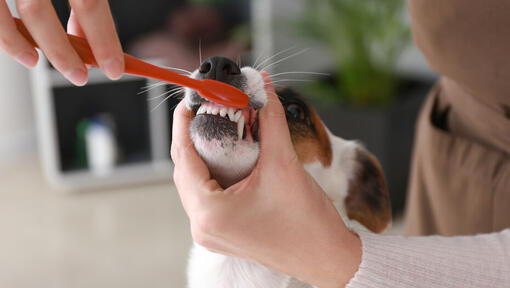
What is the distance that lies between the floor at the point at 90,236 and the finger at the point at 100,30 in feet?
6.03

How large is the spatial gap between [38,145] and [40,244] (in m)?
1.20

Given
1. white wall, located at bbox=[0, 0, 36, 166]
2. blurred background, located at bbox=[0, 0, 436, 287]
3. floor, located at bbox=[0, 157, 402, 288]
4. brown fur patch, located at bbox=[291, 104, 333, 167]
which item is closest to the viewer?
brown fur patch, located at bbox=[291, 104, 333, 167]

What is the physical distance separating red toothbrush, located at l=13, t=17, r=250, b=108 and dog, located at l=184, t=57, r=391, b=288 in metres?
0.05

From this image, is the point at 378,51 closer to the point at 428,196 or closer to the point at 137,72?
the point at 428,196

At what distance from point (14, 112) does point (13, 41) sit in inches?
125

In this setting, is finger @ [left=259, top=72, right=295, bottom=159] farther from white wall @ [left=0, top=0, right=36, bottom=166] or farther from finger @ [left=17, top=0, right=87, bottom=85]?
white wall @ [left=0, top=0, right=36, bottom=166]

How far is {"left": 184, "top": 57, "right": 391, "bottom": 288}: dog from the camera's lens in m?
0.79

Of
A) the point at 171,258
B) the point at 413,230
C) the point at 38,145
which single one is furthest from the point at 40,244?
the point at 413,230

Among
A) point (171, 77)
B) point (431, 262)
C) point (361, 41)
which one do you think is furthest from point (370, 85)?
point (171, 77)

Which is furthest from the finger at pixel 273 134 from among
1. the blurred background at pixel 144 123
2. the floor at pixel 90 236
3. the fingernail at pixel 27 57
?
the floor at pixel 90 236

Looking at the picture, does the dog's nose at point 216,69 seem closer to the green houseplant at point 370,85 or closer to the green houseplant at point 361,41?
the green houseplant at point 370,85

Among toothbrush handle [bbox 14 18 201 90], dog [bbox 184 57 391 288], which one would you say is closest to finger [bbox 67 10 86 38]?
toothbrush handle [bbox 14 18 201 90]

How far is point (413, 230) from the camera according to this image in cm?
145

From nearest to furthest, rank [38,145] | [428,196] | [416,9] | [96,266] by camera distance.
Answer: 1. [416,9]
2. [428,196]
3. [96,266]
4. [38,145]
